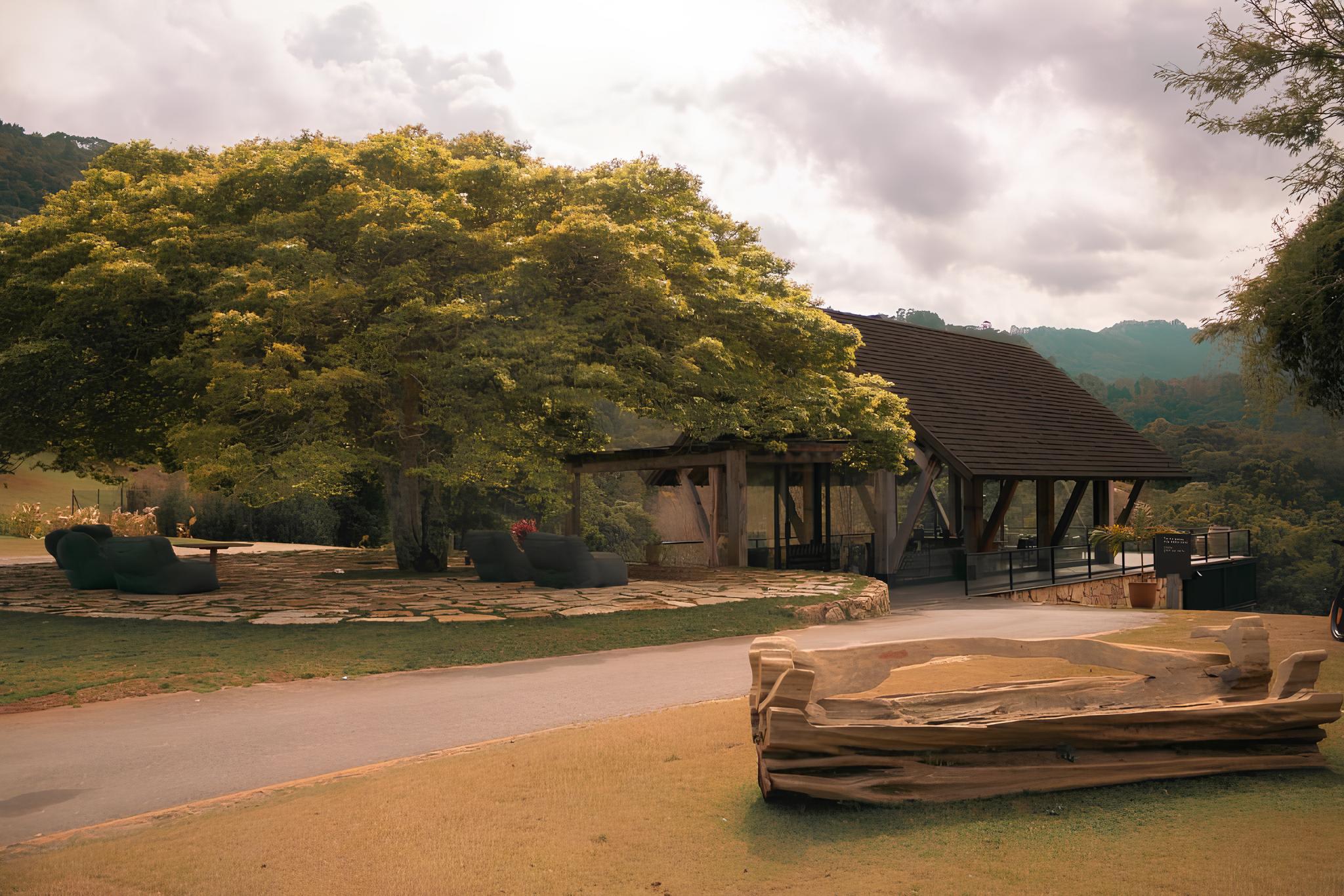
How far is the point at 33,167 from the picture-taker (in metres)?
46.9

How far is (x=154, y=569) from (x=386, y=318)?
5.53 metres

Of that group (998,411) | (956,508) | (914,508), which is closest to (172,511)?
(914,508)

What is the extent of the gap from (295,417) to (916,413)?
1354cm

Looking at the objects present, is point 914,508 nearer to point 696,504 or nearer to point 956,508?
point 696,504

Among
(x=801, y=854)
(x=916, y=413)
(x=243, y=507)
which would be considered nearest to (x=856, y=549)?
(x=916, y=413)

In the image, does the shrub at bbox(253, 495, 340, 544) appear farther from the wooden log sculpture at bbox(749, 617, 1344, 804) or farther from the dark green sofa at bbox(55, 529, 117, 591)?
the wooden log sculpture at bbox(749, 617, 1344, 804)

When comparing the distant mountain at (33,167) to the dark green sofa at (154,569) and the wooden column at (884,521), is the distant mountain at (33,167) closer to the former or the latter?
the dark green sofa at (154,569)

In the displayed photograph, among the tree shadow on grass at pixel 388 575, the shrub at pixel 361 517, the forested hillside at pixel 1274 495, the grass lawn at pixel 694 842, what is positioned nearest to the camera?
the grass lawn at pixel 694 842

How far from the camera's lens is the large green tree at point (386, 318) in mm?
15352

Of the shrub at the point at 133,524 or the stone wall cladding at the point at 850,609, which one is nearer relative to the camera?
the stone wall cladding at the point at 850,609

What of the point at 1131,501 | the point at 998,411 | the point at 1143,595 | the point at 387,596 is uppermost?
the point at 998,411

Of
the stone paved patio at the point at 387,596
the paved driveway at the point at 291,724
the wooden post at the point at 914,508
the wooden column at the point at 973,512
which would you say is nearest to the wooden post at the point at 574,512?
the stone paved patio at the point at 387,596

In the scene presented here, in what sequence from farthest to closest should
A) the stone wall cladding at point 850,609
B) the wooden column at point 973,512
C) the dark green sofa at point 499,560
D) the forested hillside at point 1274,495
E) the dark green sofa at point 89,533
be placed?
the forested hillside at point 1274,495, the wooden column at point 973,512, the dark green sofa at point 89,533, the dark green sofa at point 499,560, the stone wall cladding at point 850,609

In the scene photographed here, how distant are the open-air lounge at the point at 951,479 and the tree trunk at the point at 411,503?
440 cm
